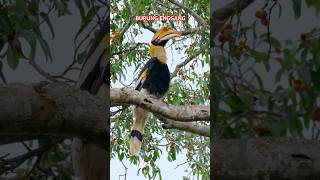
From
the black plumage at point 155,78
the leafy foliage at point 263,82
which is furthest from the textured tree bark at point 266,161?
the black plumage at point 155,78

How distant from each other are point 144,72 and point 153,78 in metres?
0.03

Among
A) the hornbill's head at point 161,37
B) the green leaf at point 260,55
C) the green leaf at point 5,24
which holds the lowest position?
the green leaf at point 260,55

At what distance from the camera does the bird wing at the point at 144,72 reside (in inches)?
53.5

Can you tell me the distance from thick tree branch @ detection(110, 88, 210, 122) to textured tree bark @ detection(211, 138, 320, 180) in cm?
36

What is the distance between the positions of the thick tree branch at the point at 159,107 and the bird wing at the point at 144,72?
21 millimetres

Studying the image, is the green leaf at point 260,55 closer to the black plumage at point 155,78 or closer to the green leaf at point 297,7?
the green leaf at point 297,7

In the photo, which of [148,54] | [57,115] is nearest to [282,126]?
[148,54]

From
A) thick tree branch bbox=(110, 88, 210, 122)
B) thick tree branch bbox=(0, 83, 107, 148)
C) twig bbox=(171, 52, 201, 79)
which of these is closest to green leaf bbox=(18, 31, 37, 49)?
thick tree branch bbox=(0, 83, 107, 148)

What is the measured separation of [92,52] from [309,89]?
0.48 metres

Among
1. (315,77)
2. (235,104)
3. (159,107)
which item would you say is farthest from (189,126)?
(315,77)

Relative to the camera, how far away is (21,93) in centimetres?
83

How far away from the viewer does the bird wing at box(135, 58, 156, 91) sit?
4.46ft

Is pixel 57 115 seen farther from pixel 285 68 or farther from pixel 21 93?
pixel 285 68

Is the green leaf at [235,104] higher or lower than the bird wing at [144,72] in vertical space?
lower
